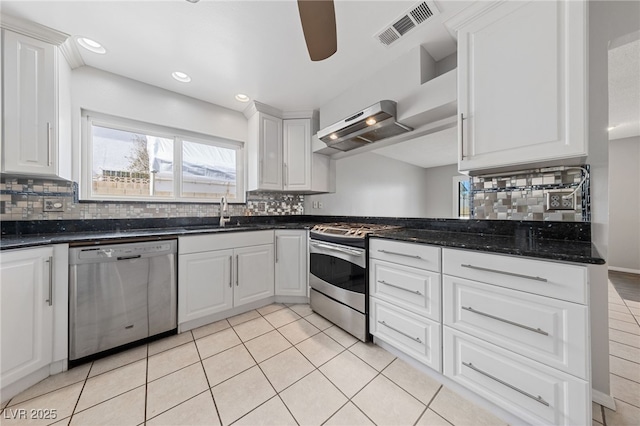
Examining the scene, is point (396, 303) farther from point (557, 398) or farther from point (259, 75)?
point (259, 75)

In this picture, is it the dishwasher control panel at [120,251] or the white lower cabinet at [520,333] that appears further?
the dishwasher control panel at [120,251]

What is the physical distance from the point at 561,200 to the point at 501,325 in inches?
35.6

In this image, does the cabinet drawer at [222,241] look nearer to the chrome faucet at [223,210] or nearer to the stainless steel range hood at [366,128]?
the chrome faucet at [223,210]

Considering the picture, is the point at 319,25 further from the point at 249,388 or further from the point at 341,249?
the point at 249,388

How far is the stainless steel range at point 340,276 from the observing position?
1.79 metres

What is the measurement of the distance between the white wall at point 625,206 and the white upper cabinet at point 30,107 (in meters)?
7.08

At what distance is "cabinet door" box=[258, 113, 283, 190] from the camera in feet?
9.17

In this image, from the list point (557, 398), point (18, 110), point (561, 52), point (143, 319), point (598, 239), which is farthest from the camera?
point (143, 319)

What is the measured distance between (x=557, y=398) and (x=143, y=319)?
8.36 ft

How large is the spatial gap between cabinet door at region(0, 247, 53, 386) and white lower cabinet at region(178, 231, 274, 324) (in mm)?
735

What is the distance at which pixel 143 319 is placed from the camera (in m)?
1.76

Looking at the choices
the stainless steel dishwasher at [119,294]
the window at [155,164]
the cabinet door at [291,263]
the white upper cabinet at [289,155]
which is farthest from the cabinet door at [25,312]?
the white upper cabinet at [289,155]

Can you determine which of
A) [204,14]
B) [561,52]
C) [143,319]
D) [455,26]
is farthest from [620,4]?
[143,319]

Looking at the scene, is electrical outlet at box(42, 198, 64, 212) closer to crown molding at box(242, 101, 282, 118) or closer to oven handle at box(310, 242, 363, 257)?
crown molding at box(242, 101, 282, 118)
